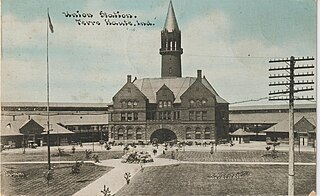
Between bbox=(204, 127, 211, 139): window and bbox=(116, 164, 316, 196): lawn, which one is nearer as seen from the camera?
bbox=(116, 164, 316, 196): lawn

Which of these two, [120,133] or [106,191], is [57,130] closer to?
[120,133]

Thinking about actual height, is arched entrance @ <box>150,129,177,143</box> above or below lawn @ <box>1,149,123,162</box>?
above

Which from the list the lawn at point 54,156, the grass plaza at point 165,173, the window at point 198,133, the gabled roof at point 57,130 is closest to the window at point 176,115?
the window at point 198,133

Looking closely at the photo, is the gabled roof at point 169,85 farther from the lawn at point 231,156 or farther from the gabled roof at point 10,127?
the gabled roof at point 10,127

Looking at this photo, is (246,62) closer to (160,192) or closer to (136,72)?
(136,72)

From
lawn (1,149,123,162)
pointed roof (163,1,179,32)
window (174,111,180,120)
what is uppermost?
pointed roof (163,1,179,32)

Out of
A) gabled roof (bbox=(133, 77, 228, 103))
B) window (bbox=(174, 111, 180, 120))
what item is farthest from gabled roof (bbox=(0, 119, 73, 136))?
window (bbox=(174, 111, 180, 120))

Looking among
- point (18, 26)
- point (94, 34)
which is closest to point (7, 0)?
point (18, 26)

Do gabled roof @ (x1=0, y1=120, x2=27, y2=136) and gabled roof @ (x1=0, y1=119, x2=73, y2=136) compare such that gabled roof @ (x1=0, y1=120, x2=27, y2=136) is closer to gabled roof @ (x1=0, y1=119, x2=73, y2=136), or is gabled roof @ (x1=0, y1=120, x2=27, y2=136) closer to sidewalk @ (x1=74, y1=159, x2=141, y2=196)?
gabled roof @ (x1=0, y1=119, x2=73, y2=136)

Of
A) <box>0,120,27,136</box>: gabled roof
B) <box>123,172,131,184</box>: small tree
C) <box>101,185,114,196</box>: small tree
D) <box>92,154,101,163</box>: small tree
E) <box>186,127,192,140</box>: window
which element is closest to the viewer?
<box>0,120,27,136</box>: gabled roof
